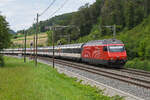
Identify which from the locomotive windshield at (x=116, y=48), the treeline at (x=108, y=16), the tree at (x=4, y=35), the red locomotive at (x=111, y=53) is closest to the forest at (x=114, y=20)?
the treeline at (x=108, y=16)

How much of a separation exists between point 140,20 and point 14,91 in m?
66.2

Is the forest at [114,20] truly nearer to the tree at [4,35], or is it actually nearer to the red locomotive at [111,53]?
the red locomotive at [111,53]

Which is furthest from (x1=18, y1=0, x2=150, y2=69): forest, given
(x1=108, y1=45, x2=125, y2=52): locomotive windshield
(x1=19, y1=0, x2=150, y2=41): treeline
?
(x1=108, y1=45, x2=125, y2=52): locomotive windshield

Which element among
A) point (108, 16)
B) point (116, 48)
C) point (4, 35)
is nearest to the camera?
point (116, 48)

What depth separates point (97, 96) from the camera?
12.2 m

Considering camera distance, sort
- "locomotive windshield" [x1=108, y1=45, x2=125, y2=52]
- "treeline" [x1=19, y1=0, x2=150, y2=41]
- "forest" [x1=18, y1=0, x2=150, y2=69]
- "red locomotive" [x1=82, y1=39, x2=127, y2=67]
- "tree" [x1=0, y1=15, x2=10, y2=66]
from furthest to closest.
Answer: "treeline" [x1=19, y1=0, x2=150, y2=41] < "forest" [x1=18, y1=0, x2=150, y2=69] < "tree" [x1=0, y1=15, x2=10, y2=66] < "locomotive windshield" [x1=108, y1=45, x2=125, y2=52] < "red locomotive" [x1=82, y1=39, x2=127, y2=67]

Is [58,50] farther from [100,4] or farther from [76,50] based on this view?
[100,4]

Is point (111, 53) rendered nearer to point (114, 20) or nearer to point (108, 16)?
point (114, 20)

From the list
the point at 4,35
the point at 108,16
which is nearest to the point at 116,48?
the point at 4,35

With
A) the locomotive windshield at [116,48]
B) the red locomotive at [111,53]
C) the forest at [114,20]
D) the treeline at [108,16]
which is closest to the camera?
the red locomotive at [111,53]

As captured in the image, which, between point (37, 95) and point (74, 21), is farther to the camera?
point (74, 21)

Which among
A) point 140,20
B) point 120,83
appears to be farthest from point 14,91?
point 140,20

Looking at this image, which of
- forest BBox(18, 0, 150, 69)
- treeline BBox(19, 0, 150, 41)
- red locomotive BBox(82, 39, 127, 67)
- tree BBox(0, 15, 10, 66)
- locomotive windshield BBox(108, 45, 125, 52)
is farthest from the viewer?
treeline BBox(19, 0, 150, 41)

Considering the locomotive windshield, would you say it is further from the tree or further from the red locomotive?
the tree
